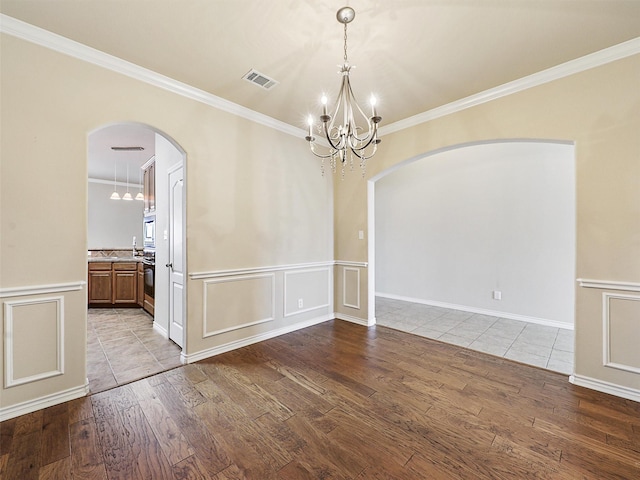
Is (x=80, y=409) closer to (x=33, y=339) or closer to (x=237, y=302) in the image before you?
(x=33, y=339)

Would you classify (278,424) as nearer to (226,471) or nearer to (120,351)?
(226,471)

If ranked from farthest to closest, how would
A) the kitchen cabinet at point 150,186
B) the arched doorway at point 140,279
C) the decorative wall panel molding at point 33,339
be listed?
1. the kitchen cabinet at point 150,186
2. the arched doorway at point 140,279
3. the decorative wall panel molding at point 33,339

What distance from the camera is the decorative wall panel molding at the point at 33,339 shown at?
6.70ft

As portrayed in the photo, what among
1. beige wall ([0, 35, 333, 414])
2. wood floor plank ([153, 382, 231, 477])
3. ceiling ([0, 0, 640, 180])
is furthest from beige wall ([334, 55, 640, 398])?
wood floor plank ([153, 382, 231, 477])

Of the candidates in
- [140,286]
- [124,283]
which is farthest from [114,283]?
[140,286]

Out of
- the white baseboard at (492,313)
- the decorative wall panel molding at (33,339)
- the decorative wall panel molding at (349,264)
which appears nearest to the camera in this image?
the decorative wall panel molding at (33,339)

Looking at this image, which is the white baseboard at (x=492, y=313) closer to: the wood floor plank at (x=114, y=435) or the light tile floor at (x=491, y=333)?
the light tile floor at (x=491, y=333)

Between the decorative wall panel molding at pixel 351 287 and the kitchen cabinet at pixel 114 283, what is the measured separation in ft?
12.6

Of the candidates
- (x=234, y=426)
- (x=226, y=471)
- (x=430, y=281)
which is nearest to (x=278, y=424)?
(x=234, y=426)

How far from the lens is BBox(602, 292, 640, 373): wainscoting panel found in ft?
7.58

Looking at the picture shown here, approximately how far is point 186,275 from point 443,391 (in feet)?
9.01

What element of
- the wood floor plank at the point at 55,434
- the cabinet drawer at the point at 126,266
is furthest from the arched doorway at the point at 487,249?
the cabinet drawer at the point at 126,266

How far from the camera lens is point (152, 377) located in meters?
2.65

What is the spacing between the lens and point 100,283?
5.20m
